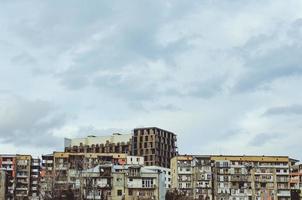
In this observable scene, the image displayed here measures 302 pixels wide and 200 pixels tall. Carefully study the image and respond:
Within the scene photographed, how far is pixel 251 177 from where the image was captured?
15625cm

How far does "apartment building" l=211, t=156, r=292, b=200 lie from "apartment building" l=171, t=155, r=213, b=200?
6.50ft

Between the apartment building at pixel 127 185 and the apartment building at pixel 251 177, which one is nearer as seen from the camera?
the apartment building at pixel 127 185

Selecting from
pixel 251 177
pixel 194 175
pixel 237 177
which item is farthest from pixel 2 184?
pixel 251 177

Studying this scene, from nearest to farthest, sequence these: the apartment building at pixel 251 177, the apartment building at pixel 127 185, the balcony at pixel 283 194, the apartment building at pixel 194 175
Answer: the apartment building at pixel 127 185, the apartment building at pixel 251 177, the apartment building at pixel 194 175, the balcony at pixel 283 194

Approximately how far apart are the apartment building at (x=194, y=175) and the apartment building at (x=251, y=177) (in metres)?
Result: 1.98

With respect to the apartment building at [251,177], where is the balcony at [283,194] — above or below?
below

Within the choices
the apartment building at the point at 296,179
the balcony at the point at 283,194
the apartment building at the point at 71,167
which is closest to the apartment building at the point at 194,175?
the balcony at the point at 283,194

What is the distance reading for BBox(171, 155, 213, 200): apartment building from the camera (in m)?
154

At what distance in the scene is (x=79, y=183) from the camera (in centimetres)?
11844

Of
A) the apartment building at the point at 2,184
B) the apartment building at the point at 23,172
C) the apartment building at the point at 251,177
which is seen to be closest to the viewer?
the apartment building at the point at 2,184

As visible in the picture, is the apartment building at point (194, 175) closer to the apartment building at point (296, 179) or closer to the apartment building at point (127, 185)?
the apartment building at point (296, 179)

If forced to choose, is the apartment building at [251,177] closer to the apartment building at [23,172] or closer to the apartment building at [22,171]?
the apartment building at [22,171]

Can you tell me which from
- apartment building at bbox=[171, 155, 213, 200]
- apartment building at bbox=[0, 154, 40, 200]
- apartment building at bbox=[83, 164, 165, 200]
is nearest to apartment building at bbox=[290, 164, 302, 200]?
apartment building at bbox=[171, 155, 213, 200]

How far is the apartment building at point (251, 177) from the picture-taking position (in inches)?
6019
